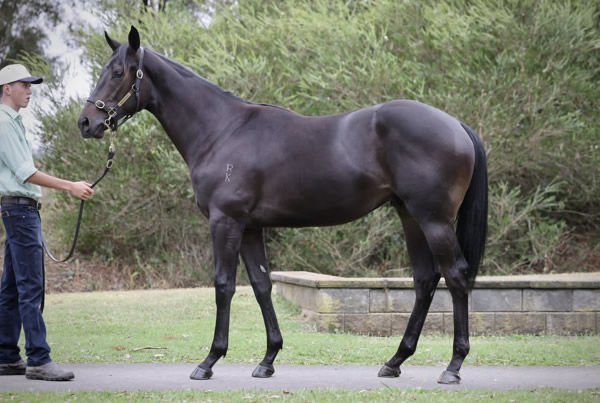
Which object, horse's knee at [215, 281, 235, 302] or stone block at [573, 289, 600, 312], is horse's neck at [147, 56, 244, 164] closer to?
horse's knee at [215, 281, 235, 302]

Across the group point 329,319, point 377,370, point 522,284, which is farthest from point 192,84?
point 522,284

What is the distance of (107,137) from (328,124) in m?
9.20

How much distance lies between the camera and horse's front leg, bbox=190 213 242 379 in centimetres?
559

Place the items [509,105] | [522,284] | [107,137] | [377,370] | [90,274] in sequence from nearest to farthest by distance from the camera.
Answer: [377,370]
[522,284]
[509,105]
[107,137]
[90,274]

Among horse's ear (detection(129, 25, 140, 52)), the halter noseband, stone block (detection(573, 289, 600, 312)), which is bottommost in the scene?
stone block (detection(573, 289, 600, 312))

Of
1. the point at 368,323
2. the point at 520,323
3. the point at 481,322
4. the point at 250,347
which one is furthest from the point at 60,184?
the point at 520,323

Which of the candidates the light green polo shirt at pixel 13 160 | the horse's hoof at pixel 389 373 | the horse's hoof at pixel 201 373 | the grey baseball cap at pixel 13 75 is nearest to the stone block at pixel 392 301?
the horse's hoof at pixel 389 373

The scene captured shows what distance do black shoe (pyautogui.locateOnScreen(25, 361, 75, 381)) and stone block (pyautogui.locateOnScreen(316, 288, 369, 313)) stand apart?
340 centimetres

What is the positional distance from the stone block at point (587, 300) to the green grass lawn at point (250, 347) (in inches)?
16.7

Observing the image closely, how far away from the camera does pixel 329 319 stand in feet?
27.4

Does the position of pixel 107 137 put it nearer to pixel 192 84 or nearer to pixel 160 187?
pixel 160 187

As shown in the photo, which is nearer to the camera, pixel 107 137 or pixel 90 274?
pixel 107 137

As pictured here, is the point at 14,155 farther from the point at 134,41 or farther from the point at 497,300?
the point at 497,300

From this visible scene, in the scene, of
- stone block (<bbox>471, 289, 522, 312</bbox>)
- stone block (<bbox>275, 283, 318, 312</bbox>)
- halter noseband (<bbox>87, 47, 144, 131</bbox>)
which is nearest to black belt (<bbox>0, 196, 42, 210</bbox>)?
halter noseband (<bbox>87, 47, 144, 131</bbox>)
